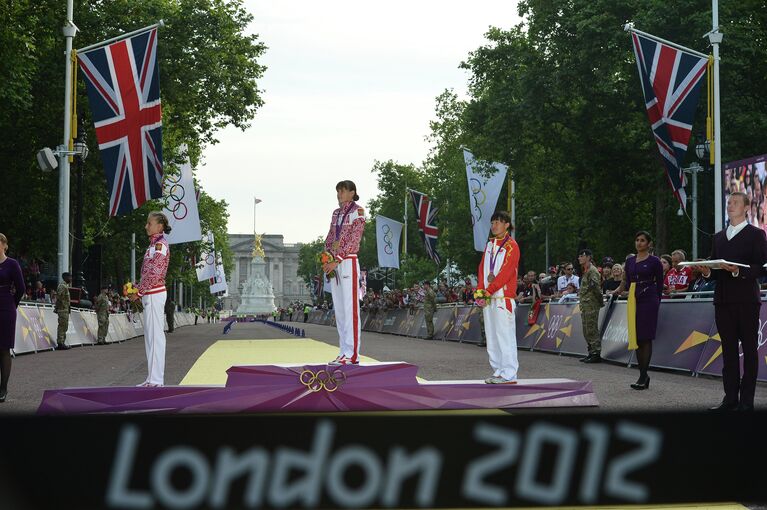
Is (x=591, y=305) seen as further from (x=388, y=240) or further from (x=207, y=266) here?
(x=207, y=266)

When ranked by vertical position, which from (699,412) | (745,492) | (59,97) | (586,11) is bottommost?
(745,492)

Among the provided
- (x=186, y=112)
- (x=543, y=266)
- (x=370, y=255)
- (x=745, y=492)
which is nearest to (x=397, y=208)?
(x=370, y=255)

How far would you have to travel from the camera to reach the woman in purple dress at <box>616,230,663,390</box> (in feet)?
40.9

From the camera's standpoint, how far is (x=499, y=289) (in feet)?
35.6

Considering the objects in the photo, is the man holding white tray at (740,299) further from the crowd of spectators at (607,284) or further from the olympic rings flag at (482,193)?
the olympic rings flag at (482,193)

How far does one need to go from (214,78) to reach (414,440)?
38.2 meters

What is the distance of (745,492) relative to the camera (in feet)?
7.23

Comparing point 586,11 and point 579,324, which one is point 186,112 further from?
point 579,324

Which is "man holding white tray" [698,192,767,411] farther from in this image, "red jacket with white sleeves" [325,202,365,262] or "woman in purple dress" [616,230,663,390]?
"red jacket with white sleeves" [325,202,365,262]

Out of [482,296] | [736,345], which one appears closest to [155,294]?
[482,296]

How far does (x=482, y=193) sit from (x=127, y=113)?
56.2ft

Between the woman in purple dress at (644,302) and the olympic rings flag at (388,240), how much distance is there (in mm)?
34608

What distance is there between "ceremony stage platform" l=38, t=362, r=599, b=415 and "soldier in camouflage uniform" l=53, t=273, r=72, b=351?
16964 millimetres

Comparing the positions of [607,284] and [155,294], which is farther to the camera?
[607,284]
